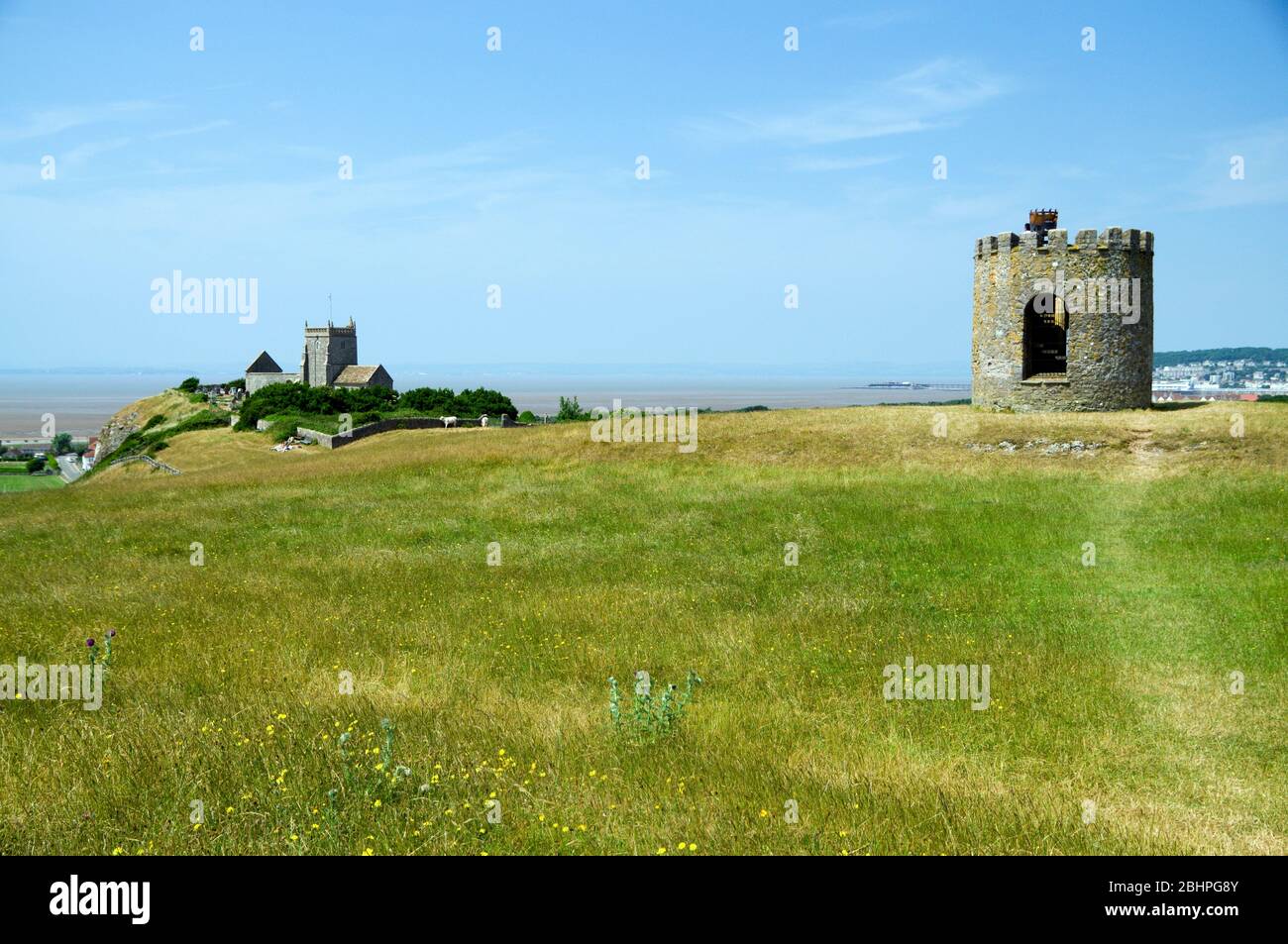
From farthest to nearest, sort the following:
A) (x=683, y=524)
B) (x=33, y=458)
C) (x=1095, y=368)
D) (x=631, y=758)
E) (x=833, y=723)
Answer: (x=33, y=458), (x=1095, y=368), (x=683, y=524), (x=833, y=723), (x=631, y=758)

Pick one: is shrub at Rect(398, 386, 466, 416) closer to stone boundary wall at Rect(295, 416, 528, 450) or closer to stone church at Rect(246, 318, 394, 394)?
stone boundary wall at Rect(295, 416, 528, 450)

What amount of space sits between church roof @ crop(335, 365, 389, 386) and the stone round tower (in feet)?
366

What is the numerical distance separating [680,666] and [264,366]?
151466 mm

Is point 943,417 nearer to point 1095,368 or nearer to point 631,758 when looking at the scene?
point 1095,368

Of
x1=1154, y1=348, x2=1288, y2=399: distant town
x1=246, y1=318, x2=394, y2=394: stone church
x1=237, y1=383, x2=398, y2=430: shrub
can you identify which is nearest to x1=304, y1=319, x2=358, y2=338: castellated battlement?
x1=246, y1=318, x2=394, y2=394: stone church

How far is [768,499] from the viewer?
78.8ft

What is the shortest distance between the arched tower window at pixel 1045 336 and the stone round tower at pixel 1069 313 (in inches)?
2.2

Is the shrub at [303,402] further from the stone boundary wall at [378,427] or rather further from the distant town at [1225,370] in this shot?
the distant town at [1225,370]

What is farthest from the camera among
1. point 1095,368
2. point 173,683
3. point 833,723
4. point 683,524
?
point 1095,368

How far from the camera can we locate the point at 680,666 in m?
10.9

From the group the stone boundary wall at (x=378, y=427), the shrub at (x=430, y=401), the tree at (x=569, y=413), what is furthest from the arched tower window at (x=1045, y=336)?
the shrub at (x=430, y=401)
